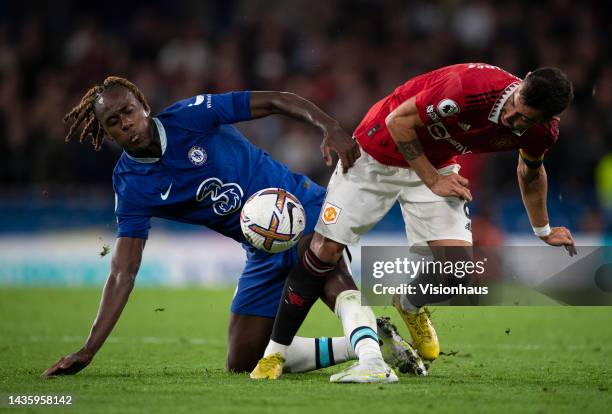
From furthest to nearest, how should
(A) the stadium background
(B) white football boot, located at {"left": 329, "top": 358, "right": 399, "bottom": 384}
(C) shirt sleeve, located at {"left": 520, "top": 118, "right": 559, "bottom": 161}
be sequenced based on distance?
1. (A) the stadium background
2. (C) shirt sleeve, located at {"left": 520, "top": 118, "right": 559, "bottom": 161}
3. (B) white football boot, located at {"left": 329, "top": 358, "right": 399, "bottom": 384}

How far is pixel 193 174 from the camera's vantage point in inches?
247

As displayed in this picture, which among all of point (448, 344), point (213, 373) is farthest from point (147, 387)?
point (448, 344)

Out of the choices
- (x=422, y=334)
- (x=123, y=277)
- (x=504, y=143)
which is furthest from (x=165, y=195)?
(x=504, y=143)

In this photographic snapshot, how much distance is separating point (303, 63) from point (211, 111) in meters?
9.49

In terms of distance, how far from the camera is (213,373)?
6.43 metres

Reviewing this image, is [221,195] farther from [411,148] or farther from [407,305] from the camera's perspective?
[407,305]

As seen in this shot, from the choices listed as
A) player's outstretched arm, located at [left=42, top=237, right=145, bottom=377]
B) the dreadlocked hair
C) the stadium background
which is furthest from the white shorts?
the stadium background

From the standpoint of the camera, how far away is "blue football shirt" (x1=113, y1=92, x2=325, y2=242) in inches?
246

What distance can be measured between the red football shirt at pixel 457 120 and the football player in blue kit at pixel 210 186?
51 cm

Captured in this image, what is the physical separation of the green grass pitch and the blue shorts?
0.47 meters

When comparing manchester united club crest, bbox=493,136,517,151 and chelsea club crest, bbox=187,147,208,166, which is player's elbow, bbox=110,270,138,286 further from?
manchester united club crest, bbox=493,136,517,151

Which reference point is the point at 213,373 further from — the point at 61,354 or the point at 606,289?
the point at 606,289

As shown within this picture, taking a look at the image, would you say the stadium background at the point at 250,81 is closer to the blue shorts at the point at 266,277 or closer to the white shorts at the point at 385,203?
the white shorts at the point at 385,203

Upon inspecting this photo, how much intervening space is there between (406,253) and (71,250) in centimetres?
753
